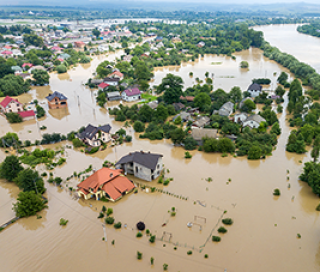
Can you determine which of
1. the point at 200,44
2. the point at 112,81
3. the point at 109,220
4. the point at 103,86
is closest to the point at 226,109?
the point at 103,86

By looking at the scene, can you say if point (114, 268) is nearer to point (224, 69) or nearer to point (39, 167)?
point (39, 167)

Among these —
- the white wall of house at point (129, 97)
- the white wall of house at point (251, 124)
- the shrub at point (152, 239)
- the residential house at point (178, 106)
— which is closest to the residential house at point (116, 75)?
the white wall of house at point (129, 97)

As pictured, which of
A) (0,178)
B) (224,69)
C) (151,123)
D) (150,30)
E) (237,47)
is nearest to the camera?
(0,178)

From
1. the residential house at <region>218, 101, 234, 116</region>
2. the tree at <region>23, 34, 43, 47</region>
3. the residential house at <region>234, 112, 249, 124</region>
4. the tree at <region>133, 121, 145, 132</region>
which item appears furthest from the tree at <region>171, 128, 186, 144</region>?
the tree at <region>23, 34, 43, 47</region>

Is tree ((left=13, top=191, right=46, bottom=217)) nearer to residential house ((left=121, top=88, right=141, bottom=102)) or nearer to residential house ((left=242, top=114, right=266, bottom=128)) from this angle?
residential house ((left=242, top=114, right=266, bottom=128))

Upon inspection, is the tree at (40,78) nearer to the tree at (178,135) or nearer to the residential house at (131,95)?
the residential house at (131,95)

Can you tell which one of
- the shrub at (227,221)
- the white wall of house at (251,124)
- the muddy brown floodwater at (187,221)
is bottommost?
the muddy brown floodwater at (187,221)

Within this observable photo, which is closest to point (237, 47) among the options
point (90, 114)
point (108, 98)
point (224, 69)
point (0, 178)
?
point (224, 69)

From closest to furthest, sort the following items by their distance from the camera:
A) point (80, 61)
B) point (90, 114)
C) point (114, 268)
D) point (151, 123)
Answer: point (114, 268) < point (151, 123) < point (90, 114) < point (80, 61)
